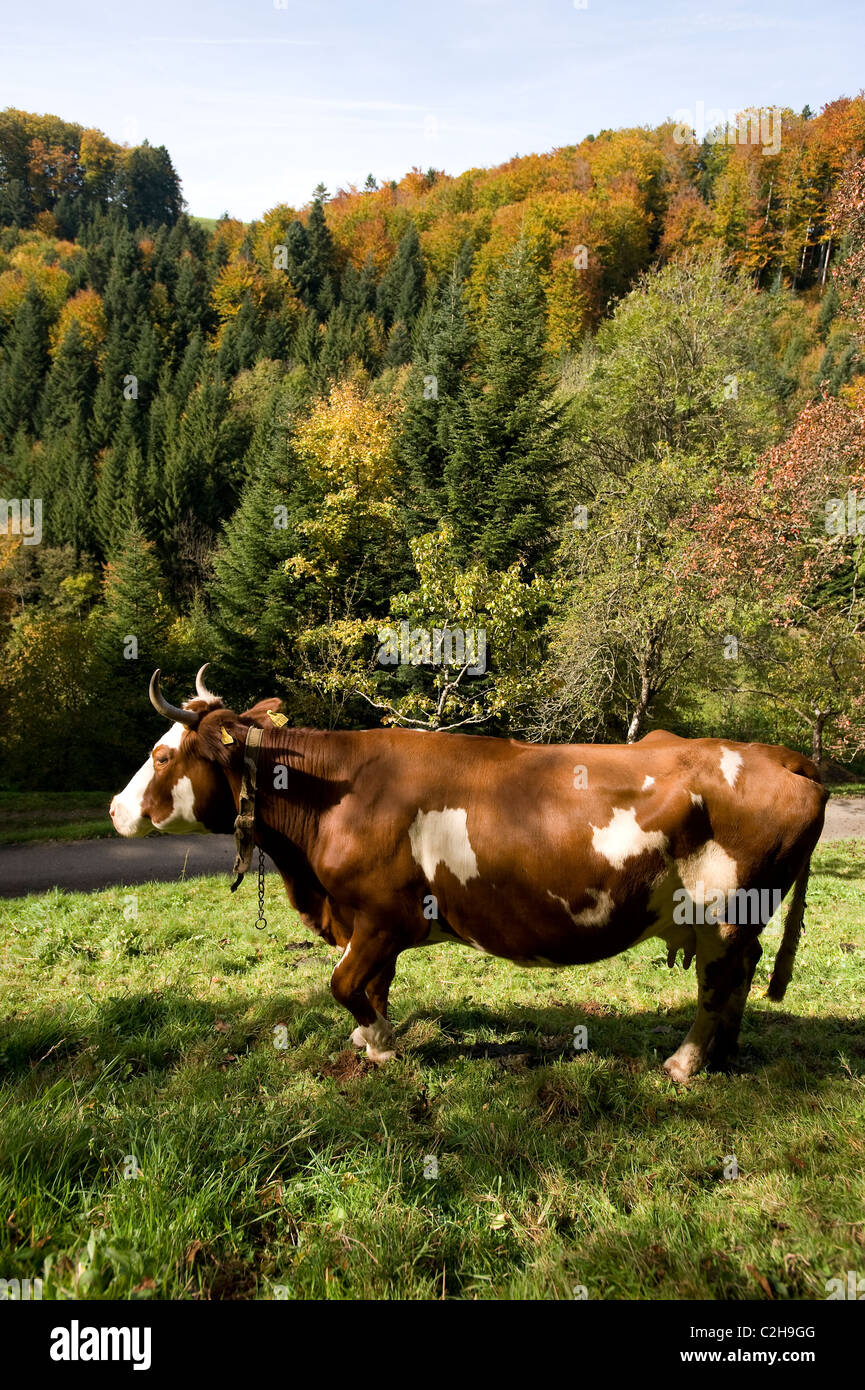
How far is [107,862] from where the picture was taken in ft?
50.0

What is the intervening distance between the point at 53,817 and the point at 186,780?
17.0 m

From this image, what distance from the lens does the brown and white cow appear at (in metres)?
4.36

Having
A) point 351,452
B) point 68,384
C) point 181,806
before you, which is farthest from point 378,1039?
point 68,384

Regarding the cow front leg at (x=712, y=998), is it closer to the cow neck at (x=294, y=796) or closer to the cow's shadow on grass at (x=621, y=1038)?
the cow's shadow on grass at (x=621, y=1038)

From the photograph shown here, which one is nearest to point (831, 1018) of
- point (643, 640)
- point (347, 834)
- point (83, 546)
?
point (347, 834)

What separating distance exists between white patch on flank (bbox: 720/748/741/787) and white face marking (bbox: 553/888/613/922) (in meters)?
1.05

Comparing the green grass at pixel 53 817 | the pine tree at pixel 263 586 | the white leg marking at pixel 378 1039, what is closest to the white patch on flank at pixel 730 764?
the white leg marking at pixel 378 1039

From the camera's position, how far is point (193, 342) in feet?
248

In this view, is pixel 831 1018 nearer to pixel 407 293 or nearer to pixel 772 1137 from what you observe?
pixel 772 1137

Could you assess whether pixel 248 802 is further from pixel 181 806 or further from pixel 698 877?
pixel 698 877

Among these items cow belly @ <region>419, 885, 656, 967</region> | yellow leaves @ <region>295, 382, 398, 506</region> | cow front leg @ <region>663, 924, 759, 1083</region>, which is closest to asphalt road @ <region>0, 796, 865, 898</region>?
cow belly @ <region>419, 885, 656, 967</region>

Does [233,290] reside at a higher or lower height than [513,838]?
higher

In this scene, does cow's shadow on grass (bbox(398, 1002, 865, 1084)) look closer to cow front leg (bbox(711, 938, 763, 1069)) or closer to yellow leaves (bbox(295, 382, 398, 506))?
cow front leg (bbox(711, 938, 763, 1069))

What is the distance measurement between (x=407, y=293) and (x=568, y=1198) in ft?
279
